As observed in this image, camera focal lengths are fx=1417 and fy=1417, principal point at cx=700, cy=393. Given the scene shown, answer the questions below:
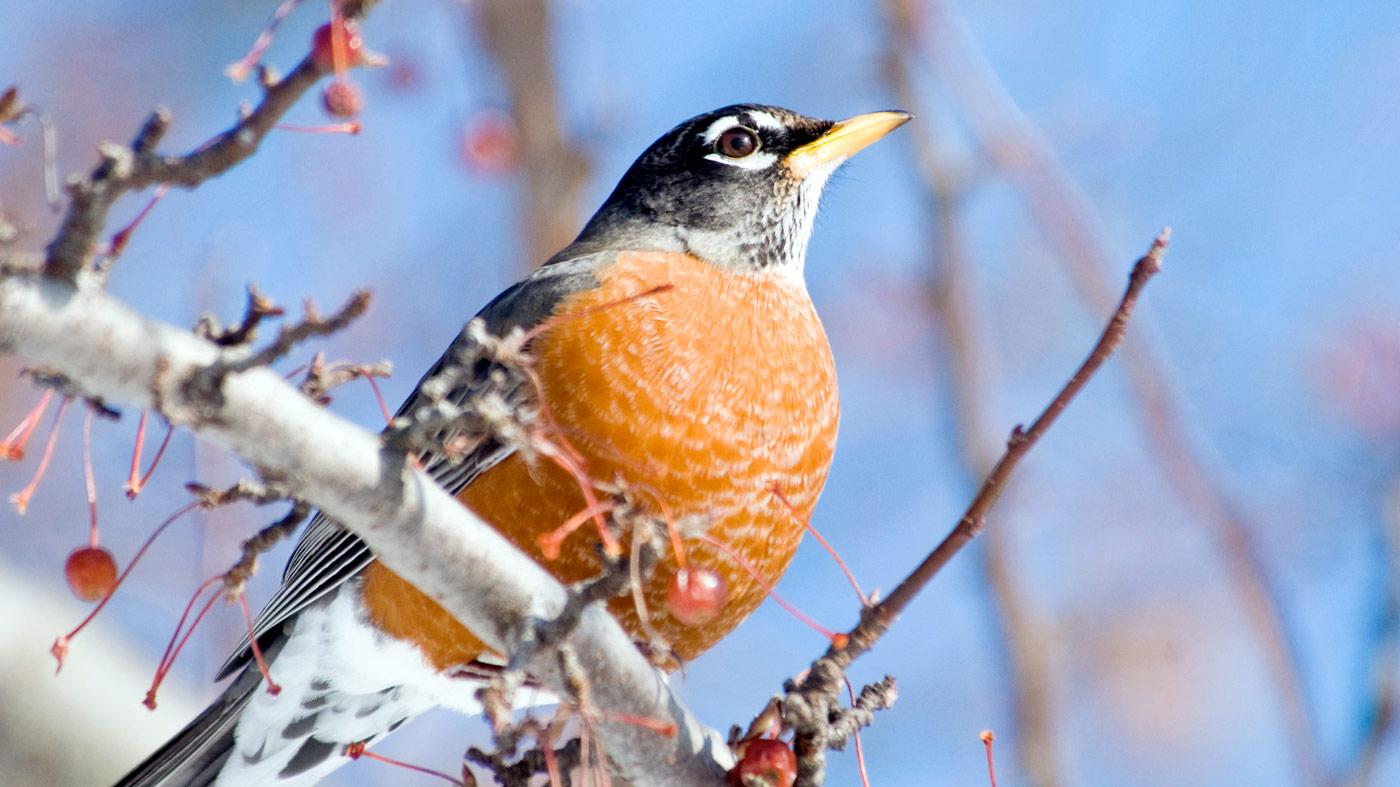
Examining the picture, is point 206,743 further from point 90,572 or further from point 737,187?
point 737,187

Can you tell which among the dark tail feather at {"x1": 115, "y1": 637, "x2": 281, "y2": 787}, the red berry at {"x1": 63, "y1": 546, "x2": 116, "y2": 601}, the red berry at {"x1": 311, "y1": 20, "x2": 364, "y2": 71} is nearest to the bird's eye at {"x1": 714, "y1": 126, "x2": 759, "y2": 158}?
the dark tail feather at {"x1": 115, "y1": 637, "x2": 281, "y2": 787}

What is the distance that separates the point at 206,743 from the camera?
13.2 feet

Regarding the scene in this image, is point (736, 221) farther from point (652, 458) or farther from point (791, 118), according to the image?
point (652, 458)

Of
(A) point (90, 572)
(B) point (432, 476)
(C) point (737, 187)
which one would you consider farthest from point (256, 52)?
(C) point (737, 187)

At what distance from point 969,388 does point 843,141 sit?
888 mm

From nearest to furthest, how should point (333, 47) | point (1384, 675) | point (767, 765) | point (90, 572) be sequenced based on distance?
point (333, 47) → point (90, 572) → point (767, 765) → point (1384, 675)

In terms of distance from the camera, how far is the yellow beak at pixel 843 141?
4.36m

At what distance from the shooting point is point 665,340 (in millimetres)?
3635

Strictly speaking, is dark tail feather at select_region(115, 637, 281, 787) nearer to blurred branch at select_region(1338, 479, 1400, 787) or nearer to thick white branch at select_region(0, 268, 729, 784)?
thick white branch at select_region(0, 268, 729, 784)

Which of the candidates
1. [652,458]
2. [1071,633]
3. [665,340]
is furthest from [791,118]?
[1071,633]

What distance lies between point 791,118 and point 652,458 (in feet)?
5.75

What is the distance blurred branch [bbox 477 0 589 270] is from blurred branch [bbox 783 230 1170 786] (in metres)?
3.76

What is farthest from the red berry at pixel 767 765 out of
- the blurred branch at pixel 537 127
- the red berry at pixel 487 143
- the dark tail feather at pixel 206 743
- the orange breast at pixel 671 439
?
the blurred branch at pixel 537 127

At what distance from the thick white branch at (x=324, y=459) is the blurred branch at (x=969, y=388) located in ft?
6.09
